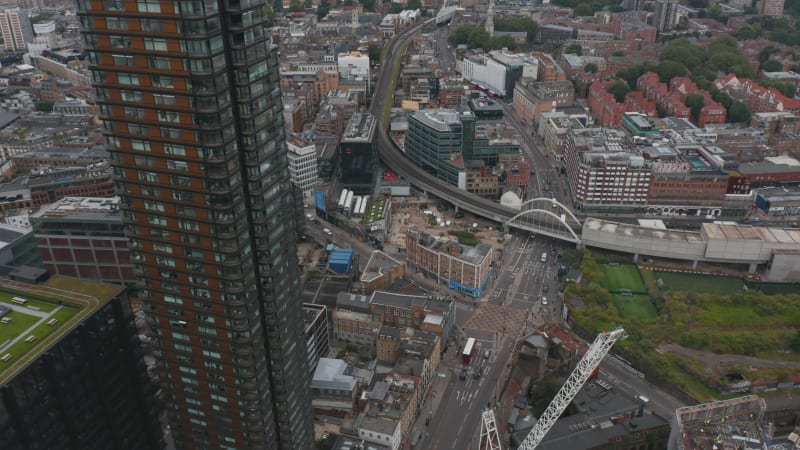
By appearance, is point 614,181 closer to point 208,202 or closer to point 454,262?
point 454,262

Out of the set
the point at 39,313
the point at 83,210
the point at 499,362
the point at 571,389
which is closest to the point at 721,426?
the point at 571,389

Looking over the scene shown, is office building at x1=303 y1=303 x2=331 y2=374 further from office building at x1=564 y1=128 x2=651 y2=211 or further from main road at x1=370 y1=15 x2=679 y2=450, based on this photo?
office building at x1=564 y1=128 x2=651 y2=211

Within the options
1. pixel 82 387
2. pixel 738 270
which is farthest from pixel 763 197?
pixel 82 387

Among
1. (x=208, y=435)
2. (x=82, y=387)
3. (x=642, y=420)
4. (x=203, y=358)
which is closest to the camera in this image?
(x=82, y=387)

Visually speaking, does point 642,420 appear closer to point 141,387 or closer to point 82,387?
point 141,387

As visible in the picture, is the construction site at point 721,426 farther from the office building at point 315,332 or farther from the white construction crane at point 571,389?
the office building at point 315,332

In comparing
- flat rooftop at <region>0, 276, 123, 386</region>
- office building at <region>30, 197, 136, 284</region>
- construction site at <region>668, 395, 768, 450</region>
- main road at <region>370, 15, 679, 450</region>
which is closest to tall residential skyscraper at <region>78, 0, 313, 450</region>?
flat rooftop at <region>0, 276, 123, 386</region>
